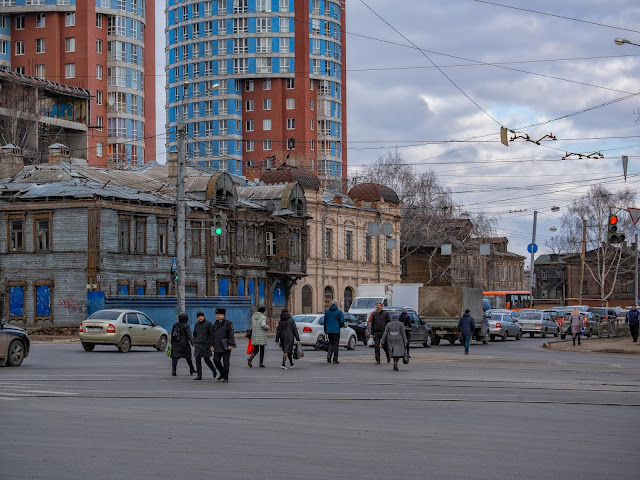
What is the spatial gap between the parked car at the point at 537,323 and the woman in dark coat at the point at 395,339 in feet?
121

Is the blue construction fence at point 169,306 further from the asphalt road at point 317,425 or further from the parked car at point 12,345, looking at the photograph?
the asphalt road at point 317,425

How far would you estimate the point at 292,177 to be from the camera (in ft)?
276

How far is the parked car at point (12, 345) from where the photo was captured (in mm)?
28312

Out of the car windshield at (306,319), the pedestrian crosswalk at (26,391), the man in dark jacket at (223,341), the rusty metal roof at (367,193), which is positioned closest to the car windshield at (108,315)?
the car windshield at (306,319)

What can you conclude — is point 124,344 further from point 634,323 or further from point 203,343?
point 634,323

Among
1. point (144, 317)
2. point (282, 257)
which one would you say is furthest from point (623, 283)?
point (144, 317)

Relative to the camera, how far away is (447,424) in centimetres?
1538

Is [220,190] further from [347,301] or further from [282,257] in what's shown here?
[347,301]

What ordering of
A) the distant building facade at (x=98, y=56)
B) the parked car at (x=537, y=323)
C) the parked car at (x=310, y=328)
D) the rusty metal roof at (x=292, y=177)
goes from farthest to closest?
the distant building facade at (x=98, y=56) < the rusty metal roof at (x=292, y=177) < the parked car at (x=537, y=323) < the parked car at (x=310, y=328)

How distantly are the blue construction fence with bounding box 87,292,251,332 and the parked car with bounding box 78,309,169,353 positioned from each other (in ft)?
32.9

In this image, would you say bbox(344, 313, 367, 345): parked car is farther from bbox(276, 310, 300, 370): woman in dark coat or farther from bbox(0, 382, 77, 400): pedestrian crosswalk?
bbox(0, 382, 77, 400): pedestrian crosswalk

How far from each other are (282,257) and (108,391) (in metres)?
54.8

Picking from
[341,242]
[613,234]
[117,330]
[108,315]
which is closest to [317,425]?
[117,330]

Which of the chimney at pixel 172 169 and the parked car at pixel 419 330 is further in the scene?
the chimney at pixel 172 169
